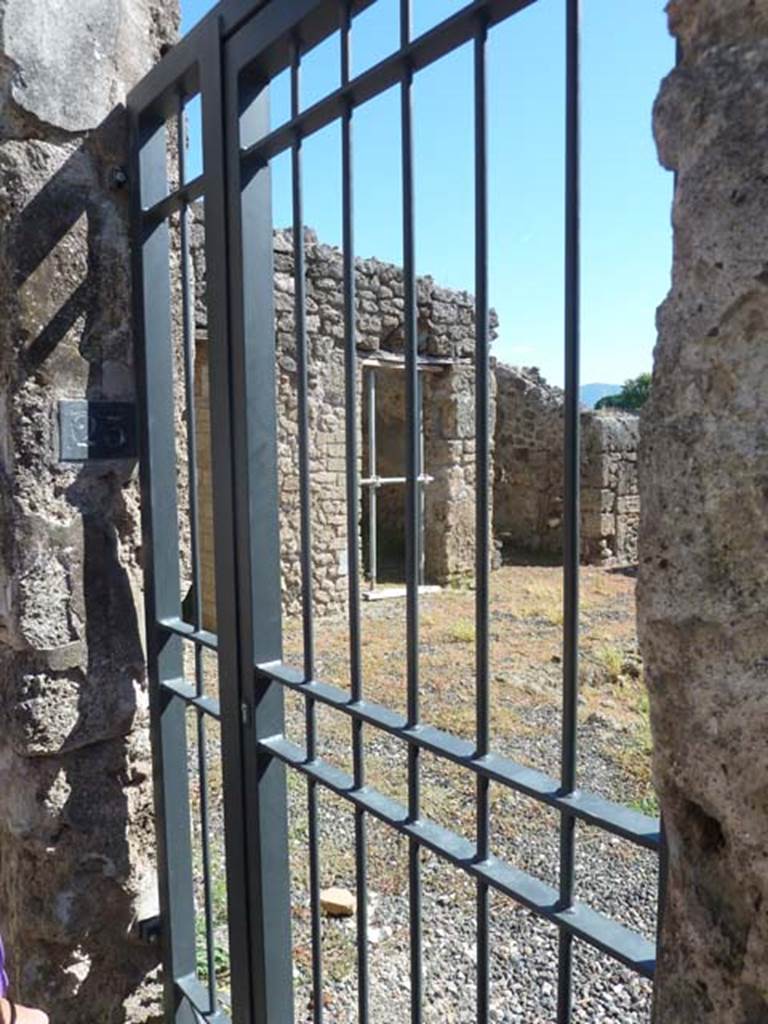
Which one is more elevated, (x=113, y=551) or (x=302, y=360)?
(x=302, y=360)

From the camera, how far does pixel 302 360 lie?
1502 mm

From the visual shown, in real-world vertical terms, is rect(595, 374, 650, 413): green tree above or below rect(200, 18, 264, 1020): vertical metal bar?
above

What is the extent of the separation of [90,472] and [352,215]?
916 millimetres

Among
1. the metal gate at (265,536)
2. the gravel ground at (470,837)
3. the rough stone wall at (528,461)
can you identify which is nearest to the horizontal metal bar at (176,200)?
the metal gate at (265,536)

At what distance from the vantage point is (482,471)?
1178mm

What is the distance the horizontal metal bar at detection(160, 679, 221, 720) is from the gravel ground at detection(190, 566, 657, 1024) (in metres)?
1.06

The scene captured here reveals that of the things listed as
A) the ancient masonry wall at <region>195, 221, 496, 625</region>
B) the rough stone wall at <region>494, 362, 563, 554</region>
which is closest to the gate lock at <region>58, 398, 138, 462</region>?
the ancient masonry wall at <region>195, 221, 496, 625</region>

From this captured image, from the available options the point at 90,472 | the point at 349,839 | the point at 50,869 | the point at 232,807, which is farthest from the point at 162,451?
the point at 349,839

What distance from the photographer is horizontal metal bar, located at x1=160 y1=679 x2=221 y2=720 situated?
1801 mm

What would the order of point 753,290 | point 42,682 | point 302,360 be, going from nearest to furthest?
point 753,290 → point 302,360 → point 42,682

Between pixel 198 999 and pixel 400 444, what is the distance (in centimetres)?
1063

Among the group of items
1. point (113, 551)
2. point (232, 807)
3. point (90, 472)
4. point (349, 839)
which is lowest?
point (349, 839)

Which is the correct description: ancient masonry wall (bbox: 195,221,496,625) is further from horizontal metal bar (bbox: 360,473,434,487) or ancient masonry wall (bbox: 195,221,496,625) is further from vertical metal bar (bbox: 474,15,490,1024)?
vertical metal bar (bbox: 474,15,490,1024)

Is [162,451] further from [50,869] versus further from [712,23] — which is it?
[712,23]
